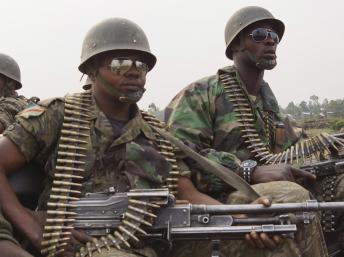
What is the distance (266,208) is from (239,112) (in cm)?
175

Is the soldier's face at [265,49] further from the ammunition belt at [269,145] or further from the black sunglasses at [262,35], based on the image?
the ammunition belt at [269,145]

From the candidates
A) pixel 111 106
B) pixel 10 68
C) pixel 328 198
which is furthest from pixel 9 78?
pixel 328 198

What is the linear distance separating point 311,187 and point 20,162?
2731 millimetres

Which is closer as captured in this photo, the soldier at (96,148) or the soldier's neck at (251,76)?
the soldier at (96,148)

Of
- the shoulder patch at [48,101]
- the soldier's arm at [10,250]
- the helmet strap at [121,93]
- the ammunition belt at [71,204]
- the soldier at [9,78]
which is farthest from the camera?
the soldier at [9,78]

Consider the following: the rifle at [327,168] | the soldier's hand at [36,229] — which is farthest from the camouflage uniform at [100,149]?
the rifle at [327,168]

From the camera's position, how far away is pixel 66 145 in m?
4.04

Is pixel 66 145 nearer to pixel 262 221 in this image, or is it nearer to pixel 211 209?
pixel 211 209

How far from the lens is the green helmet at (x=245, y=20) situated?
19.0ft

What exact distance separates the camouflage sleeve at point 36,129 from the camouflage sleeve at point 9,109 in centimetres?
392

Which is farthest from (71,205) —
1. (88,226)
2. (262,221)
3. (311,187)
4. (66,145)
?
(311,187)

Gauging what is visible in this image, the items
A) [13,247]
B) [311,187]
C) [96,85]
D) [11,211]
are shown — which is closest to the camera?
[13,247]

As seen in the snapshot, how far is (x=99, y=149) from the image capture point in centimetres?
417

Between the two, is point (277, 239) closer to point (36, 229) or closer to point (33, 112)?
point (36, 229)
